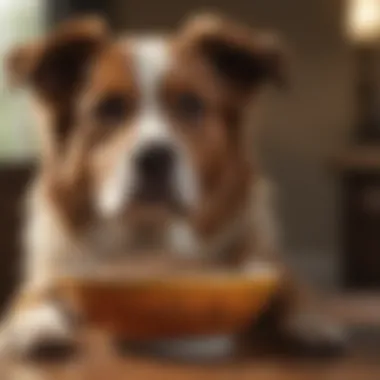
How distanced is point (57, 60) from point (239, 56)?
19 centimetres

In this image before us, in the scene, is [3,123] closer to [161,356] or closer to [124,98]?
[124,98]

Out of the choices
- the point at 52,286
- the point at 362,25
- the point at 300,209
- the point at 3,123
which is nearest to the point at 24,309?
the point at 52,286

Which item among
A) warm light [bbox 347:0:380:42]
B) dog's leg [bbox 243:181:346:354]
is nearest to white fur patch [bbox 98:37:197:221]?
dog's leg [bbox 243:181:346:354]

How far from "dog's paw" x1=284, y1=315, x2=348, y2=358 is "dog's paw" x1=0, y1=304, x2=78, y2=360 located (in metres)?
0.19

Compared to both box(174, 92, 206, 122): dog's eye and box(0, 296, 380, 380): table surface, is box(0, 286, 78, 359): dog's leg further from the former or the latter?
box(174, 92, 206, 122): dog's eye

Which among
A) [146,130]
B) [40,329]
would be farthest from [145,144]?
[40,329]

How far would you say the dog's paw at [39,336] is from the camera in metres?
0.78

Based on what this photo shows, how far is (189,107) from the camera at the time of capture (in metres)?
1.04

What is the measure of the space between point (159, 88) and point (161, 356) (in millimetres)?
341

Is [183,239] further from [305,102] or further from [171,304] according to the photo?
[305,102]

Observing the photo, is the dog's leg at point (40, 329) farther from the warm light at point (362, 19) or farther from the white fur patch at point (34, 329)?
the warm light at point (362, 19)

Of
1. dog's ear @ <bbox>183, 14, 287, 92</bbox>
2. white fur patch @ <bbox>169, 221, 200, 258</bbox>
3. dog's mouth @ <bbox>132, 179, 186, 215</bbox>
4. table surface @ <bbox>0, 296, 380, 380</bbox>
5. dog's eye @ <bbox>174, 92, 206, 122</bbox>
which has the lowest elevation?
table surface @ <bbox>0, 296, 380, 380</bbox>

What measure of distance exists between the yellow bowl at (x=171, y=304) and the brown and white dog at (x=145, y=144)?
16 cm

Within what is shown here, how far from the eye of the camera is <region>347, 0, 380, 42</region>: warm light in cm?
198
